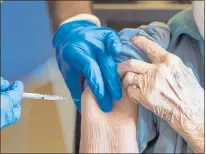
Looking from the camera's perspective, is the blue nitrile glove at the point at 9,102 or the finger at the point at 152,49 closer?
the blue nitrile glove at the point at 9,102

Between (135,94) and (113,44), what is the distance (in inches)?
5.6

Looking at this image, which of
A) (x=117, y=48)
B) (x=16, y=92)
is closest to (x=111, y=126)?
(x=117, y=48)

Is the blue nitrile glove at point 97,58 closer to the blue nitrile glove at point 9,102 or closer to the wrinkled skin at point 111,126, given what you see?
the wrinkled skin at point 111,126

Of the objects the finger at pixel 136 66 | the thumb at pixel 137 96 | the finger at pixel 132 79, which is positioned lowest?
the thumb at pixel 137 96

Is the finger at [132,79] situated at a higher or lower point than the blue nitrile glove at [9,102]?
lower

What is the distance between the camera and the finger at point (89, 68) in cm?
111

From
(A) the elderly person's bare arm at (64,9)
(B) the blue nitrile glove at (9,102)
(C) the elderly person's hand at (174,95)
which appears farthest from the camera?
(A) the elderly person's bare arm at (64,9)

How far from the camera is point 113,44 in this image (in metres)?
1.10

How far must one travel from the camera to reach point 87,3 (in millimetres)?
1587

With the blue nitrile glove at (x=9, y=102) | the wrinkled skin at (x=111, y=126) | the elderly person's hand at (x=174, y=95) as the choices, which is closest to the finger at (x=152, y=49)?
the elderly person's hand at (x=174, y=95)

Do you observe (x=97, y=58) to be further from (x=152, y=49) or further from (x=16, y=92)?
(x=16, y=92)

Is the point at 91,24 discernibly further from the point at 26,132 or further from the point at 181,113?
the point at 26,132

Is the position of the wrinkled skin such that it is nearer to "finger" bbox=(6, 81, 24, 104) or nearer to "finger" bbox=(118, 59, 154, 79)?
"finger" bbox=(118, 59, 154, 79)

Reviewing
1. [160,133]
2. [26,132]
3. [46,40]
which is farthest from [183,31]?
[26,132]
